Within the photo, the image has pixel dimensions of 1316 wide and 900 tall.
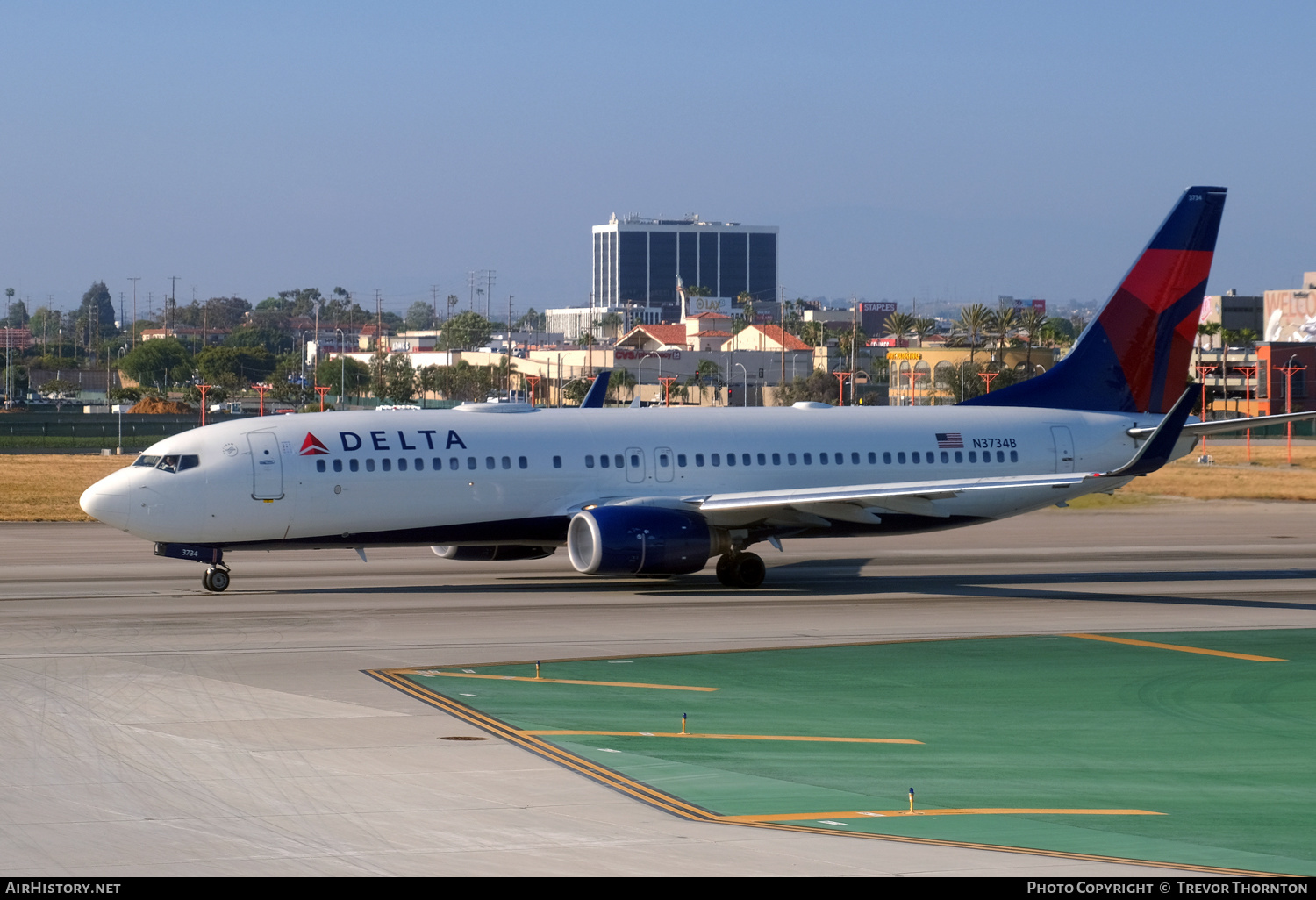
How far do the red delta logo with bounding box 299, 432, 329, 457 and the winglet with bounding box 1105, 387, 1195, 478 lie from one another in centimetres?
1631

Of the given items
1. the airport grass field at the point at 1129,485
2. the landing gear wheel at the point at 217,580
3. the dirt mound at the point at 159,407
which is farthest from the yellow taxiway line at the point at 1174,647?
the dirt mound at the point at 159,407

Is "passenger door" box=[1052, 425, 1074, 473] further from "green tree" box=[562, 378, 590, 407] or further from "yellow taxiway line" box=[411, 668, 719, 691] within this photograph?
"green tree" box=[562, 378, 590, 407]

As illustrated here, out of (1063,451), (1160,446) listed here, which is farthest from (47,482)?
(1160,446)

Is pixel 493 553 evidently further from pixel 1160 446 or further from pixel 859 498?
pixel 1160 446

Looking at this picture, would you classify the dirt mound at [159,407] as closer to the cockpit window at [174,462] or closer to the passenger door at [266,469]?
the cockpit window at [174,462]

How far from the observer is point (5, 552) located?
1681 inches

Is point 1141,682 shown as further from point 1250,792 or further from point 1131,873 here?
point 1131,873

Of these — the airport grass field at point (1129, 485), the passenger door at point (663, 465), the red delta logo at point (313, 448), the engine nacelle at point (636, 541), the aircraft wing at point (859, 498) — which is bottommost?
the airport grass field at point (1129, 485)

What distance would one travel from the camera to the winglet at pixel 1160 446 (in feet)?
104

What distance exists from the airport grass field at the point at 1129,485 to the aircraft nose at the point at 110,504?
78.2ft

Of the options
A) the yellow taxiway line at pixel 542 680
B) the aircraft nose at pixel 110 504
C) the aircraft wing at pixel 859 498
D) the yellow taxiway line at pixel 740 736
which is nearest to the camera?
the yellow taxiway line at pixel 740 736

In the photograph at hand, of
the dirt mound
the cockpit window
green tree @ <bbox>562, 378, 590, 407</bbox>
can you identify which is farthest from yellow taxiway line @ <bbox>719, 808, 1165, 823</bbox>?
green tree @ <bbox>562, 378, 590, 407</bbox>

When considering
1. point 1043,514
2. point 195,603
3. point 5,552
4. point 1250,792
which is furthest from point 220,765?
point 1043,514
